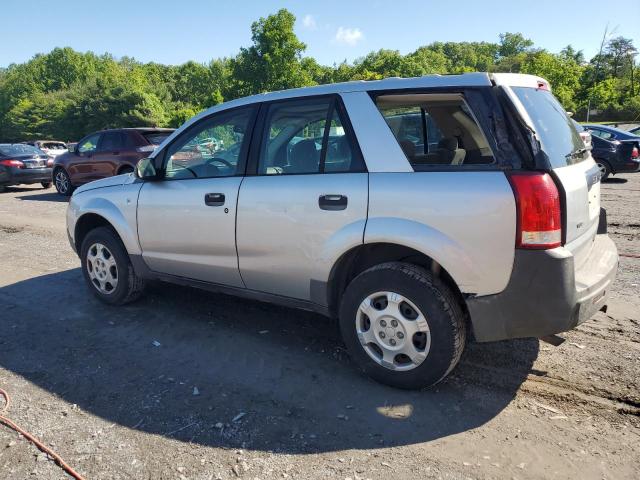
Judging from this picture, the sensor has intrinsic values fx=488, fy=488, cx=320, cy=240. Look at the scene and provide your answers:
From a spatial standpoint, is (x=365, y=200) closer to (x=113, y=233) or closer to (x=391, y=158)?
(x=391, y=158)

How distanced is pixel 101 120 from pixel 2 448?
5882cm

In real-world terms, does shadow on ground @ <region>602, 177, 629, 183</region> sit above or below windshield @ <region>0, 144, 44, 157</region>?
below

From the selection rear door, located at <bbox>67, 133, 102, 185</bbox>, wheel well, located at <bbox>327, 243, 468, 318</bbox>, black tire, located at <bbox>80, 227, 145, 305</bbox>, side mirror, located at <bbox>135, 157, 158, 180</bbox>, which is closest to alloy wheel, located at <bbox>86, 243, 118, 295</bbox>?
black tire, located at <bbox>80, 227, 145, 305</bbox>

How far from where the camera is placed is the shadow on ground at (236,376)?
9.25 feet

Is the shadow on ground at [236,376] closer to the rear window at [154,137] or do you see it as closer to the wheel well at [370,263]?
the wheel well at [370,263]

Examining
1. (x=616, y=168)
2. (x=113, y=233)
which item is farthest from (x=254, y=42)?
(x=113, y=233)

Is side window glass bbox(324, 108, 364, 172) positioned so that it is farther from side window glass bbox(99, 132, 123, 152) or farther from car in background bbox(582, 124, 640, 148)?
car in background bbox(582, 124, 640, 148)

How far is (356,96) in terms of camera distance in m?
3.29

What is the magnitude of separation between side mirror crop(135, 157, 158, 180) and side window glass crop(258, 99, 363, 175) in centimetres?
114

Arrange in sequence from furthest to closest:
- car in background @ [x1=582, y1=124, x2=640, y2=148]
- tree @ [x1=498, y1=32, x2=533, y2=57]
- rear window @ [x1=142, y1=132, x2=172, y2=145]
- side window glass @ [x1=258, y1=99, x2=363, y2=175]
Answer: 1. tree @ [x1=498, y1=32, x2=533, y2=57]
2. car in background @ [x1=582, y1=124, x2=640, y2=148]
3. rear window @ [x1=142, y1=132, x2=172, y2=145]
4. side window glass @ [x1=258, y1=99, x2=363, y2=175]

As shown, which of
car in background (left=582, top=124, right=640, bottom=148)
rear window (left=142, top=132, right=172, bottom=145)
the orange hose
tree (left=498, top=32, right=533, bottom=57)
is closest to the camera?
the orange hose

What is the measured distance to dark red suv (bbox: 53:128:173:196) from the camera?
12.1 m

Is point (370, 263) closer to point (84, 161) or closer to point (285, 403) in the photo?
point (285, 403)

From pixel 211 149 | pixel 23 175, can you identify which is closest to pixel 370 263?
pixel 211 149
